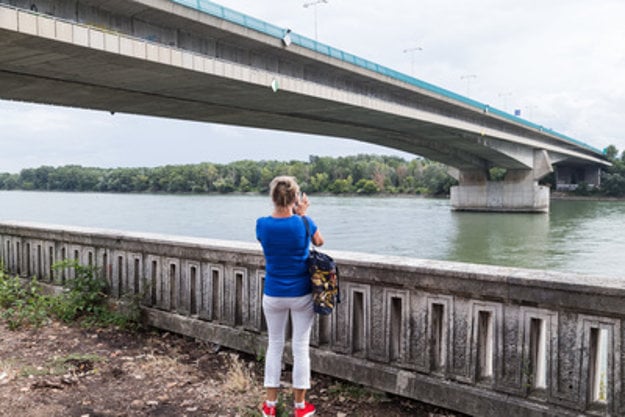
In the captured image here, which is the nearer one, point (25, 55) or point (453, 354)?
point (453, 354)

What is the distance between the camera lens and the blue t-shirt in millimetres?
3484

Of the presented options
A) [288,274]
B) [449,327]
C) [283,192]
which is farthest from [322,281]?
[449,327]

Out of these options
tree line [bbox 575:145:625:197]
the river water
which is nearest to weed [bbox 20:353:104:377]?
the river water

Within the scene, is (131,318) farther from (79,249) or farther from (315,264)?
(315,264)

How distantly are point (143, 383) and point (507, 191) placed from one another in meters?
59.9

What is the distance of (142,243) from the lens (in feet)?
18.7

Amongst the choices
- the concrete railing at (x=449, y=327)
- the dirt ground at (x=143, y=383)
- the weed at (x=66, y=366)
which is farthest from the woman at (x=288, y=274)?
the weed at (x=66, y=366)

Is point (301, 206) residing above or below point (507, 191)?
above

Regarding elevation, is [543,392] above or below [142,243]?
below

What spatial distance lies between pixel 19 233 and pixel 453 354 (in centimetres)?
596

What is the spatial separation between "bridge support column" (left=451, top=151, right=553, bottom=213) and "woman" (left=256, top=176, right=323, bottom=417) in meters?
57.9

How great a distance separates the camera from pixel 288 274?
3.52 meters

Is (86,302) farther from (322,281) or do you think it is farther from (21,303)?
(322,281)

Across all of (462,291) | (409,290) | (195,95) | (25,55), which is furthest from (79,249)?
(195,95)
